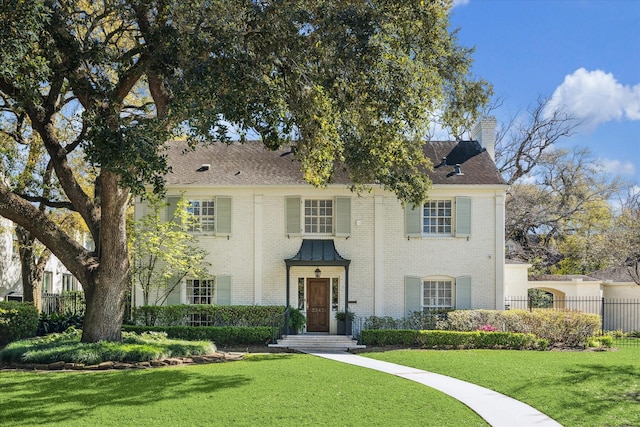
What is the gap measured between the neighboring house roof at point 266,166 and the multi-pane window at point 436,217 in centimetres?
90

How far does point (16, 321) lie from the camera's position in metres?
23.3

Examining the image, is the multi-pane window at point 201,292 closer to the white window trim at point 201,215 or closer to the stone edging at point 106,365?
the white window trim at point 201,215

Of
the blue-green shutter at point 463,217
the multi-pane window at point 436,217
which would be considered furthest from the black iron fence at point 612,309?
the multi-pane window at point 436,217

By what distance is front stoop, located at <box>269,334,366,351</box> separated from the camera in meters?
22.0

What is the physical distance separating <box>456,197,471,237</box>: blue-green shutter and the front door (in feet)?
17.6

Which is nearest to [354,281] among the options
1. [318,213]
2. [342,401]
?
[318,213]

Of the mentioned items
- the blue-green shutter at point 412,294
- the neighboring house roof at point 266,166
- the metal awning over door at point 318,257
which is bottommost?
the blue-green shutter at point 412,294

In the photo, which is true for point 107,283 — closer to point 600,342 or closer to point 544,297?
point 600,342

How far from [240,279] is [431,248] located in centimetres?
732

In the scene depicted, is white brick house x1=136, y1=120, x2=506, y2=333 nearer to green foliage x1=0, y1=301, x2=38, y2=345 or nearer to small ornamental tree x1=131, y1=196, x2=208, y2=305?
small ornamental tree x1=131, y1=196, x2=208, y2=305

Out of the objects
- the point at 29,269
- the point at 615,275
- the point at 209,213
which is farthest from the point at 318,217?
the point at 615,275

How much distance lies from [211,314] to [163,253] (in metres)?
2.91

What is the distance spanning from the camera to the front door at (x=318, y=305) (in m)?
24.9

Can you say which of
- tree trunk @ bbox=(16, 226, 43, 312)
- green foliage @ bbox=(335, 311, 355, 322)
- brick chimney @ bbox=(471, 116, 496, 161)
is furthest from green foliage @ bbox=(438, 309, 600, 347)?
tree trunk @ bbox=(16, 226, 43, 312)
